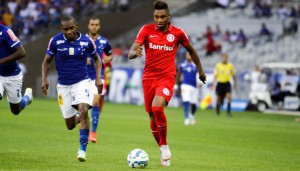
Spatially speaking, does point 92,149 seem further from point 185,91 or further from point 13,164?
point 185,91

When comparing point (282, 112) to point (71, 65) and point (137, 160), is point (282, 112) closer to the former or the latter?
point (71, 65)

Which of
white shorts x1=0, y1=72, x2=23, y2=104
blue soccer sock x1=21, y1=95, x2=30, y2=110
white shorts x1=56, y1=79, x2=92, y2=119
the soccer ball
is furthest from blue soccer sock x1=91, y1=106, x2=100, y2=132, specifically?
the soccer ball

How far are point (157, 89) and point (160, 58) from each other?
566 mm

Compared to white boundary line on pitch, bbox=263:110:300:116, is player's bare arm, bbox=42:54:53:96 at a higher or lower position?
higher

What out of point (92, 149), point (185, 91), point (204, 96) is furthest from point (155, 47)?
point (204, 96)

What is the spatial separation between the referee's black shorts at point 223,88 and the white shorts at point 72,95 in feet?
59.2

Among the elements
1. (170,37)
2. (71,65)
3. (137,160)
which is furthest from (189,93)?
(137,160)

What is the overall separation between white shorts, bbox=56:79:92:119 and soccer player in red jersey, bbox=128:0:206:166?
1.19 metres

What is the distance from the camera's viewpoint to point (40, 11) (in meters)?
48.9

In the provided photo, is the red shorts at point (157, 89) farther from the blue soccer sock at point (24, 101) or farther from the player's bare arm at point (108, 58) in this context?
the player's bare arm at point (108, 58)

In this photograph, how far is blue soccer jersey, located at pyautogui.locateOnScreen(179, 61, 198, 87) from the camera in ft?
89.9

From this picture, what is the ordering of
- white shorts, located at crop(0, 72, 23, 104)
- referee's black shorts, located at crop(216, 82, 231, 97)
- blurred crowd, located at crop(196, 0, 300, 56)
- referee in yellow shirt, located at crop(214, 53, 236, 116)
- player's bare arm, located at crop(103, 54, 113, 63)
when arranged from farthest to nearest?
1. blurred crowd, located at crop(196, 0, 300, 56)
2. referee's black shorts, located at crop(216, 82, 231, 97)
3. referee in yellow shirt, located at crop(214, 53, 236, 116)
4. player's bare arm, located at crop(103, 54, 113, 63)
5. white shorts, located at crop(0, 72, 23, 104)

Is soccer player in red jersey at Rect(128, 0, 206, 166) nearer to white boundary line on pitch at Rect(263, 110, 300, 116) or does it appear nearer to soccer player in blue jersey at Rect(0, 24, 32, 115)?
soccer player in blue jersey at Rect(0, 24, 32, 115)

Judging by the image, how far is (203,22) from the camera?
4784 cm
